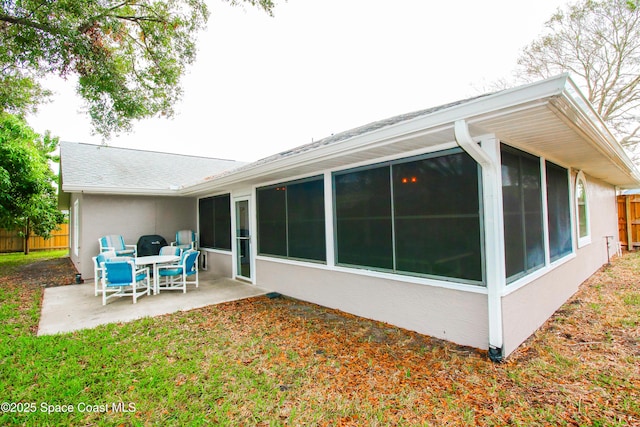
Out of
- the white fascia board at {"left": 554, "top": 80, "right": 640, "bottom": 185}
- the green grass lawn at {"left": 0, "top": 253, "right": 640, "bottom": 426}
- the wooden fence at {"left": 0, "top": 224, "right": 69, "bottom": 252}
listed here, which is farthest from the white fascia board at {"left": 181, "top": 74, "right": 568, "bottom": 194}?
the wooden fence at {"left": 0, "top": 224, "right": 69, "bottom": 252}

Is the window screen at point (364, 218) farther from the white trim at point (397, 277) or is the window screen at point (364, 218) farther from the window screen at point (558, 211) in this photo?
the window screen at point (558, 211)

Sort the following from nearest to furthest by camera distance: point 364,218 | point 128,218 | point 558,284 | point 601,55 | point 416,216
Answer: point 416,216
point 364,218
point 558,284
point 128,218
point 601,55

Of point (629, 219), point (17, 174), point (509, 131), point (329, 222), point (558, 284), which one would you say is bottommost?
point (558, 284)

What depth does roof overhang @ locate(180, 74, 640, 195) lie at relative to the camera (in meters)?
2.38

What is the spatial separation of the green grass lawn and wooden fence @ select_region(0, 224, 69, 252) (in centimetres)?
1499

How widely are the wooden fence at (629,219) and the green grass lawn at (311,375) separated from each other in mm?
9953

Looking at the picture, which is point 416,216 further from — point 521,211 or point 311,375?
point 311,375

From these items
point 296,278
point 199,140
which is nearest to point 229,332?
point 296,278

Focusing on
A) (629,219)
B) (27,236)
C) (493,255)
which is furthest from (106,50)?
(629,219)

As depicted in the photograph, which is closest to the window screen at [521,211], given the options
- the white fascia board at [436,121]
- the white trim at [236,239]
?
the white fascia board at [436,121]

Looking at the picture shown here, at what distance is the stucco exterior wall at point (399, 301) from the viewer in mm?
3393

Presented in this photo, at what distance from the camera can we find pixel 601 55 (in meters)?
12.3

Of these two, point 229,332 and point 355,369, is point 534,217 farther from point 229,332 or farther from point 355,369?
point 229,332

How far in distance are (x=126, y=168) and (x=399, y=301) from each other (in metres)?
9.25
